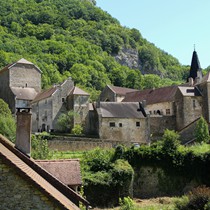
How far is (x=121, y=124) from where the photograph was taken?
59.8 m

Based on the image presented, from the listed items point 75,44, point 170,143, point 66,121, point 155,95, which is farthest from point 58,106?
point 75,44

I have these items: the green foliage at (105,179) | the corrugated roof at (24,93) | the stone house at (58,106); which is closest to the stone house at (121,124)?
the stone house at (58,106)

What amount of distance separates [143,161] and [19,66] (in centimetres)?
4022

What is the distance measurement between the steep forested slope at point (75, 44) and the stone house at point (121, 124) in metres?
56.0

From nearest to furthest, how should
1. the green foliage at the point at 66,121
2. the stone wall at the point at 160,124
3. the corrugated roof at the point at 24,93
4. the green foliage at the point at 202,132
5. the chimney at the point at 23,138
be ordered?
1. the chimney at the point at 23,138
2. the green foliage at the point at 202,132
3. the green foliage at the point at 66,121
4. the stone wall at the point at 160,124
5. the corrugated roof at the point at 24,93

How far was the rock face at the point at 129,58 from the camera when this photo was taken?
163250 millimetres

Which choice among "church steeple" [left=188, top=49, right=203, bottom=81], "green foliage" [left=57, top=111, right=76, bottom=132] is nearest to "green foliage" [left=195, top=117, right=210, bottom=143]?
"green foliage" [left=57, top=111, right=76, bottom=132]

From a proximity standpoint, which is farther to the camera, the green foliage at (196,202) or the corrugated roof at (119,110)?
the corrugated roof at (119,110)

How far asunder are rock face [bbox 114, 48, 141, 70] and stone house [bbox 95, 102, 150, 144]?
102654 mm

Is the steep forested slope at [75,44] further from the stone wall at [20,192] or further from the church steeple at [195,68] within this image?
the stone wall at [20,192]

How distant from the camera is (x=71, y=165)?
57.5 ft

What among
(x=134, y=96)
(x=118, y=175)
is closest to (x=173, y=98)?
(x=134, y=96)

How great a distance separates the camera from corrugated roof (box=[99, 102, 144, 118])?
60.1m

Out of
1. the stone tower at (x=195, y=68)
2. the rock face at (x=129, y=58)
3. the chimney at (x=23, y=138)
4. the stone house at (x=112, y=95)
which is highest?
the rock face at (x=129, y=58)
